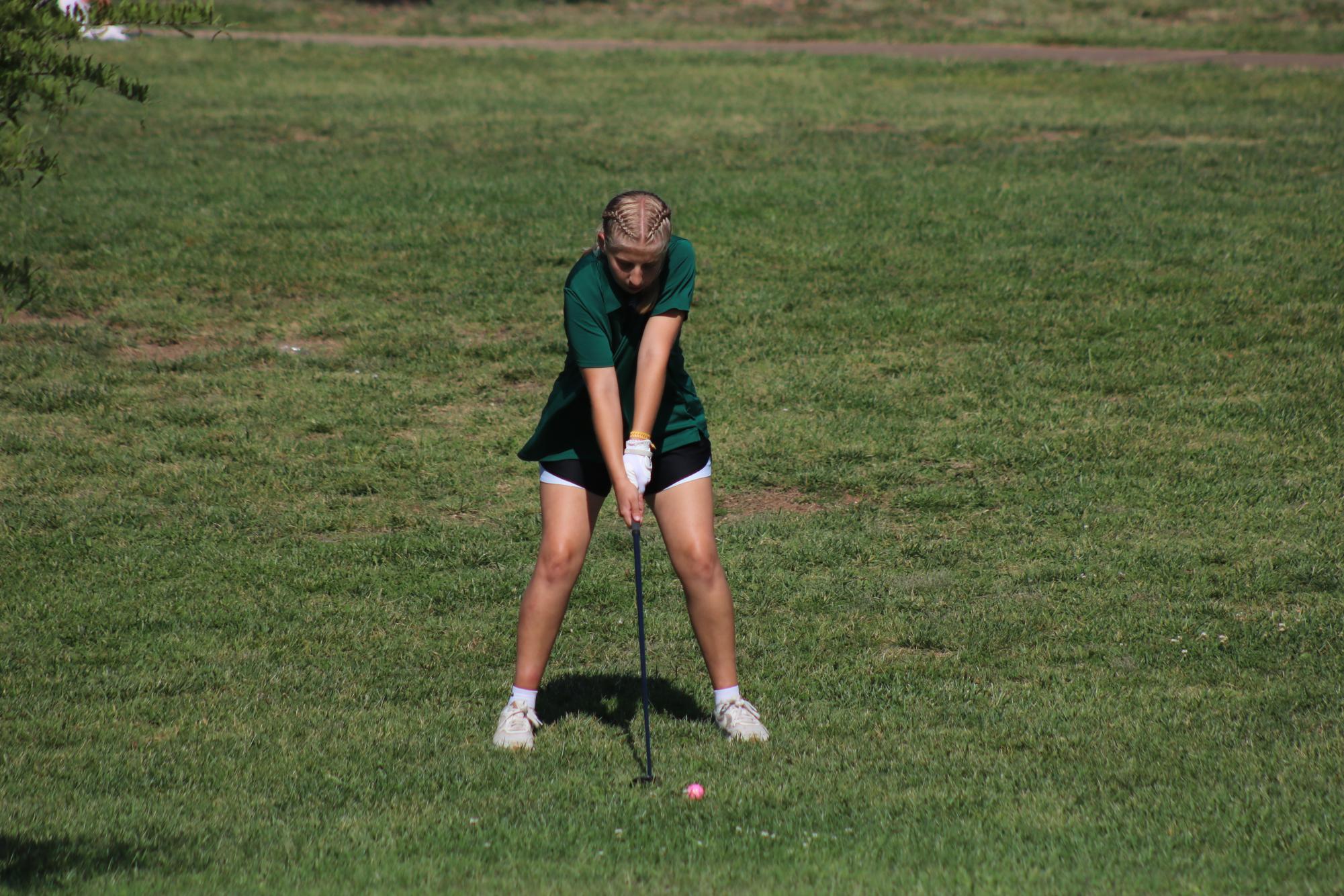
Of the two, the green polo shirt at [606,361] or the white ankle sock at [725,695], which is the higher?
the green polo shirt at [606,361]

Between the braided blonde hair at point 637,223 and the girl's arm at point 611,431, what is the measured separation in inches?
16.9

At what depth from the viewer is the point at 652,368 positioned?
4.64 meters

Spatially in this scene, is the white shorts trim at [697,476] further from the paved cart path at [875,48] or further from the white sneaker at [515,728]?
the paved cart path at [875,48]

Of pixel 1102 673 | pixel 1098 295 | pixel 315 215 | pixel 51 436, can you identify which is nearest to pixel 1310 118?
pixel 1098 295

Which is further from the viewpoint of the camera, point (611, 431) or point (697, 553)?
point (697, 553)

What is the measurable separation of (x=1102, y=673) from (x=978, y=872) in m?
1.81

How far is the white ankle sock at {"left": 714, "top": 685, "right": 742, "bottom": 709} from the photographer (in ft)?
16.7

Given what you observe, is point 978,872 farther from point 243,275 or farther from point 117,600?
point 243,275

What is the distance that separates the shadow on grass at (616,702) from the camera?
532cm

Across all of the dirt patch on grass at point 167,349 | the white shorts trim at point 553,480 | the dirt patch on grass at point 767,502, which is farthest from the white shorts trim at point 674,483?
the dirt patch on grass at point 167,349

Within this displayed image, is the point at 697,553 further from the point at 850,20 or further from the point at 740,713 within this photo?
the point at 850,20

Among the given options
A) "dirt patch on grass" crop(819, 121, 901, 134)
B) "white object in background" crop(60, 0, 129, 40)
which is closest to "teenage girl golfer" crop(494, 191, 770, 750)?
"white object in background" crop(60, 0, 129, 40)

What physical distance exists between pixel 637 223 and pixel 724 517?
336 centimetres

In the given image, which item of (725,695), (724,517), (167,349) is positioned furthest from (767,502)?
(167,349)
